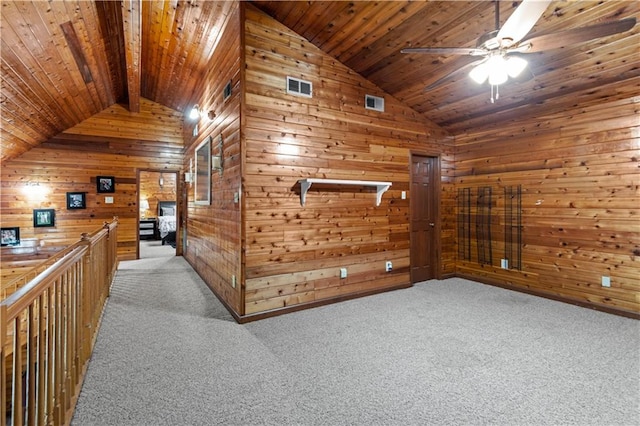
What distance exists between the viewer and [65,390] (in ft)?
5.88

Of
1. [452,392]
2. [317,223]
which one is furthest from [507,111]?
[452,392]

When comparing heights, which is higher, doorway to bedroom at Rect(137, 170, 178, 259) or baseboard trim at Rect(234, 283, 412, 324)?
doorway to bedroom at Rect(137, 170, 178, 259)

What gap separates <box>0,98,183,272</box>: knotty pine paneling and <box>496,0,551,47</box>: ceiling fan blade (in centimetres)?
710

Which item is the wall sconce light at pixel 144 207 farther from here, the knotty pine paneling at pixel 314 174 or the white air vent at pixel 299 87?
the white air vent at pixel 299 87

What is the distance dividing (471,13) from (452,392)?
132 inches

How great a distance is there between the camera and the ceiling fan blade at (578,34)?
1.84 metres

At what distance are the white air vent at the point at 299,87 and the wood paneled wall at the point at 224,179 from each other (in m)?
0.61

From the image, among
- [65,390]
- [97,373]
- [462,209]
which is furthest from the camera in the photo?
[462,209]

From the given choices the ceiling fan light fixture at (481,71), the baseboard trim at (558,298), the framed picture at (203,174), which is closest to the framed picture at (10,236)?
the framed picture at (203,174)

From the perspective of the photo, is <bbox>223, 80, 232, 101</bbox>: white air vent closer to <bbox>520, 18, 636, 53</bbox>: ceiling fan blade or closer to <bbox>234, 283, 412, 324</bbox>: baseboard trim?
<bbox>234, 283, 412, 324</bbox>: baseboard trim

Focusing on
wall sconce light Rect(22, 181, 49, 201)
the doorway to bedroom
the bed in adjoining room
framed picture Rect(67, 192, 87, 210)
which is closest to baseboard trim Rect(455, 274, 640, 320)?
framed picture Rect(67, 192, 87, 210)

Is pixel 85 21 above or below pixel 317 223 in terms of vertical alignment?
above

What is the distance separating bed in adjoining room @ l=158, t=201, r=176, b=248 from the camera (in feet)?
30.6

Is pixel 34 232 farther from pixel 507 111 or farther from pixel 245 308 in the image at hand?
pixel 507 111
